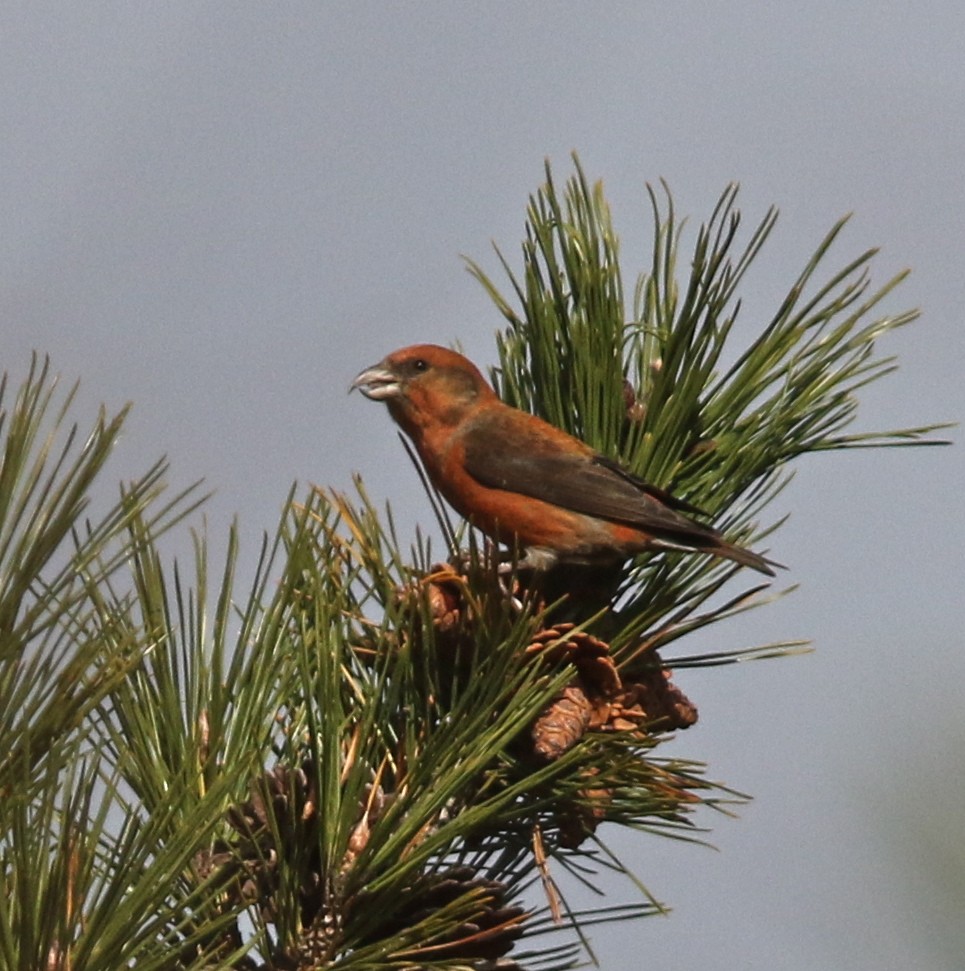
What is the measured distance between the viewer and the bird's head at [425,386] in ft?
12.7

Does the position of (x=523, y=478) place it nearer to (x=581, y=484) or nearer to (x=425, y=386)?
(x=581, y=484)

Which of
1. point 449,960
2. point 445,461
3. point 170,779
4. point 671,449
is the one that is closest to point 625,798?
point 449,960

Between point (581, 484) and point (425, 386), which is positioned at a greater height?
point (425, 386)

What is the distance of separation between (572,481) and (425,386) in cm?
78

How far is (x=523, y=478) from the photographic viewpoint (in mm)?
3725

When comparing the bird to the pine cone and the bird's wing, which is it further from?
the pine cone

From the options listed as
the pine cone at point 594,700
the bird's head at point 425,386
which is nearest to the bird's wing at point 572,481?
the bird's head at point 425,386

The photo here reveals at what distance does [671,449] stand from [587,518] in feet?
1.02

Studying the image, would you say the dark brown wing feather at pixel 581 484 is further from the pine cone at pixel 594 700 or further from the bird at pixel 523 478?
the pine cone at pixel 594 700

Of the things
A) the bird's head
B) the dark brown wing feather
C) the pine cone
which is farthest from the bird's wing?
the pine cone

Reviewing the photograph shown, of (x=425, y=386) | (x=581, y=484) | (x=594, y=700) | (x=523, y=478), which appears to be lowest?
(x=594, y=700)

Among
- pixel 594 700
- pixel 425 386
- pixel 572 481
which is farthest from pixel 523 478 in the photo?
pixel 594 700

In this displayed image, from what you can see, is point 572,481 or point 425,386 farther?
point 425,386

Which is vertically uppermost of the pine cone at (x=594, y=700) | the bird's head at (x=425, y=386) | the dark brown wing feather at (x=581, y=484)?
the bird's head at (x=425, y=386)
